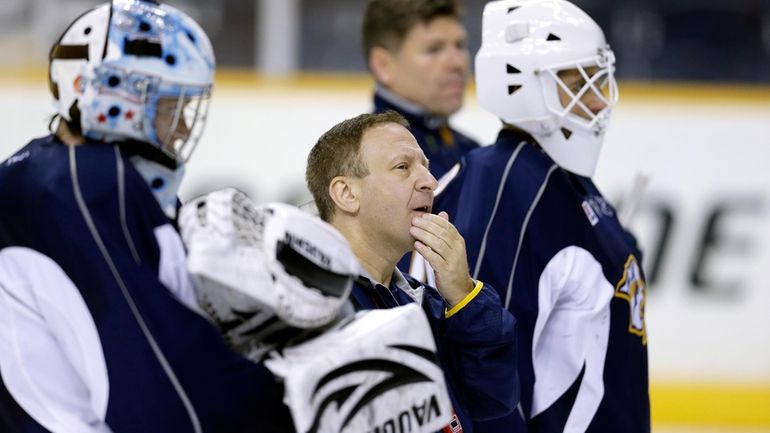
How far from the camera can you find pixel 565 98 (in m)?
2.86

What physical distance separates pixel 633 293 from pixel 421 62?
136 cm

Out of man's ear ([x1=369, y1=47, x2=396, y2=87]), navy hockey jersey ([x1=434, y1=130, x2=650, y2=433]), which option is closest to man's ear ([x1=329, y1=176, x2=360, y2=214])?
navy hockey jersey ([x1=434, y1=130, x2=650, y2=433])

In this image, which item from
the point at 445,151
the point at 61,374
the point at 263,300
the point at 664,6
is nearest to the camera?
the point at 263,300

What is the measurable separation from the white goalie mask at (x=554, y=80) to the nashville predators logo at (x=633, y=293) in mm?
227

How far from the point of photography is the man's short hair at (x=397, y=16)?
403 cm

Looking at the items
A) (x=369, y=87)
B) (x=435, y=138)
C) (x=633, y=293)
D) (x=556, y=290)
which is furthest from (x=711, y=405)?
(x=556, y=290)

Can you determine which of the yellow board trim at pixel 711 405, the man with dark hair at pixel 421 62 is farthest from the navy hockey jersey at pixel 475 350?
the yellow board trim at pixel 711 405

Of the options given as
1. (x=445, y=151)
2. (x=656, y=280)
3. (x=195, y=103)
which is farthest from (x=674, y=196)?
(x=195, y=103)

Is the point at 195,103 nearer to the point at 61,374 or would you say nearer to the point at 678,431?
the point at 61,374

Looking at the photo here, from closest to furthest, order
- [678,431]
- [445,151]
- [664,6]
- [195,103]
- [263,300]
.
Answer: [263,300] → [195,103] → [445,151] → [678,431] → [664,6]

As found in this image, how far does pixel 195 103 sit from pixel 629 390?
1.13m

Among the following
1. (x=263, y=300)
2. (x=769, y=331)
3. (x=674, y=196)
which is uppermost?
(x=263, y=300)

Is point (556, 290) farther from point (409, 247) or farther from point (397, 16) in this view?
point (397, 16)

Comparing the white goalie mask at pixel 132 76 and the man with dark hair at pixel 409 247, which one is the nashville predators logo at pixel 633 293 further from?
the white goalie mask at pixel 132 76
